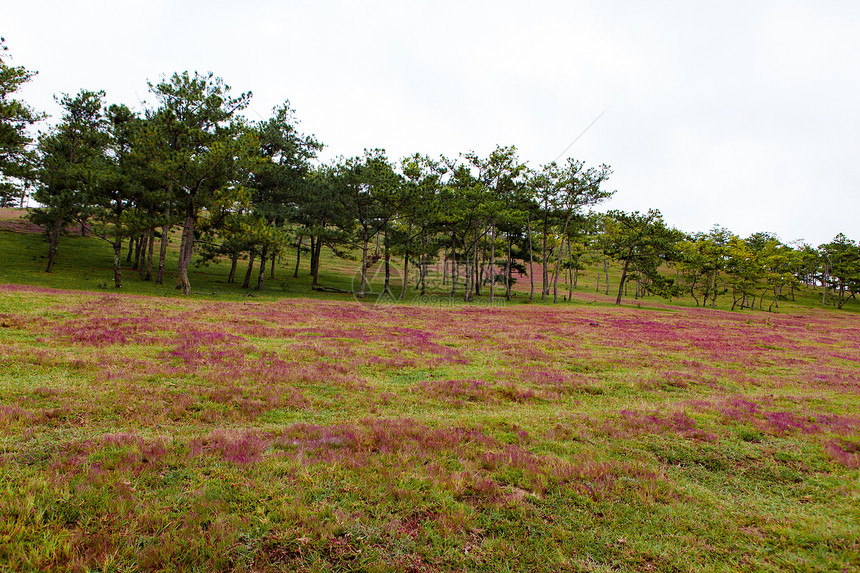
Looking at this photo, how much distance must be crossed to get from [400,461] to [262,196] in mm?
47761

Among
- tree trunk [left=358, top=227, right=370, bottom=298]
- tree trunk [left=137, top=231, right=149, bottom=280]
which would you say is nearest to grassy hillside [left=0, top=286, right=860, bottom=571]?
tree trunk [left=358, top=227, right=370, bottom=298]

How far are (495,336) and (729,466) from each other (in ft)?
50.8

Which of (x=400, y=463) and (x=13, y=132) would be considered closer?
(x=400, y=463)

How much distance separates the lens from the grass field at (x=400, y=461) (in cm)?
443

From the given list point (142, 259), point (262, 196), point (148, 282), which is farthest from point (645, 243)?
point (142, 259)

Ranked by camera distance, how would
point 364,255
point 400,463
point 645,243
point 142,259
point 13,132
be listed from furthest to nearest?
point 645,243 → point 364,255 → point 142,259 → point 13,132 → point 400,463

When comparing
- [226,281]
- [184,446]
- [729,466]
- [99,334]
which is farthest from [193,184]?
[729,466]

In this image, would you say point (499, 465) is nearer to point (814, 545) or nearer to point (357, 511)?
point (357, 511)

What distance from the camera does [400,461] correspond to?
21.8ft

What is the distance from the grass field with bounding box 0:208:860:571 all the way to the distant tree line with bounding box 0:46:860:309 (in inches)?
908

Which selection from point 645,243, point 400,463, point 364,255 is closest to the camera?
point 400,463

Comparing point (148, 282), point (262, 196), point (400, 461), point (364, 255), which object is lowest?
point (148, 282)

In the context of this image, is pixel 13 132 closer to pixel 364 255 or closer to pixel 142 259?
pixel 142 259

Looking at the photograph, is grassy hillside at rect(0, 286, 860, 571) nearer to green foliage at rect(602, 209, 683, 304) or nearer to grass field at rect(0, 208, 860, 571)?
grass field at rect(0, 208, 860, 571)
